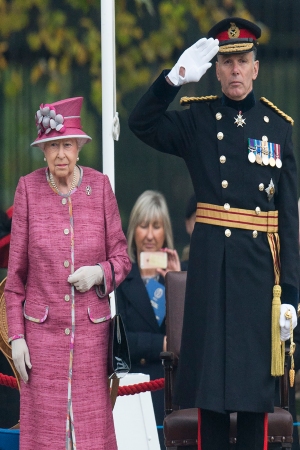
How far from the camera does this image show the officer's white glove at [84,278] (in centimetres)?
446

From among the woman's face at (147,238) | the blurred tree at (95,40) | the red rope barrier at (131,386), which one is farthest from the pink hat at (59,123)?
the blurred tree at (95,40)

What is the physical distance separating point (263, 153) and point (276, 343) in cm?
76

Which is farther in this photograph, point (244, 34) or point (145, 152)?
point (145, 152)

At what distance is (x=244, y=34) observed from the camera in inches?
177

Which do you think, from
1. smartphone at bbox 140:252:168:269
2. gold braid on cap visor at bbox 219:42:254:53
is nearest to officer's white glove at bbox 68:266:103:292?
gold braid on cap visor at bbox 219:42:254:53

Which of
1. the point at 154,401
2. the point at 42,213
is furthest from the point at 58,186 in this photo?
the point at 154,401

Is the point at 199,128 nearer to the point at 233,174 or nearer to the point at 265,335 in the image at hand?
the point at 233,174

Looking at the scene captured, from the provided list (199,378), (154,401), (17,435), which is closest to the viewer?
(199,378)

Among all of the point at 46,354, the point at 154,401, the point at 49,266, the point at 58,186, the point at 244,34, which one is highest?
the point at 244,34

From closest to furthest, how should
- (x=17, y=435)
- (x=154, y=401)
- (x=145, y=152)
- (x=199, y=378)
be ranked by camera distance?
(x=199, y=378)
(x=17, y=435)
(x=154, y=401)
(x=145, y=152)

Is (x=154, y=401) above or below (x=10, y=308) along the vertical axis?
below

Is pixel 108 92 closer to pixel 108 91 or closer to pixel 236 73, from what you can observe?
pixel 108 91

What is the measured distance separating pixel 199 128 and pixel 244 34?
43 centimetres

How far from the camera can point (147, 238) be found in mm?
6738
